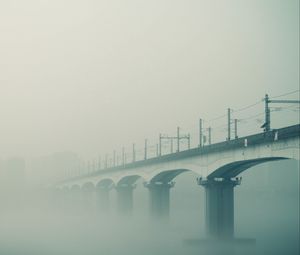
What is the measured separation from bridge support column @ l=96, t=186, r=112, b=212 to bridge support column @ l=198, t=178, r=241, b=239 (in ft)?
193

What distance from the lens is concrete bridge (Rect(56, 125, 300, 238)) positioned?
3366cm

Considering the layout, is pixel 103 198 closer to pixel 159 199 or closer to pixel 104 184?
pixel 104 184

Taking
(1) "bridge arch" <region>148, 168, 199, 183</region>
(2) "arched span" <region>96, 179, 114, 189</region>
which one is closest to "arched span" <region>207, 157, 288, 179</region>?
(1) "bridge arch" <region>148, 168, 199, 183</region>

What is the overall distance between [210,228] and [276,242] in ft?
34.3

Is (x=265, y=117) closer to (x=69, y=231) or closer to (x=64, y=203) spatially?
(x=69, y=231)

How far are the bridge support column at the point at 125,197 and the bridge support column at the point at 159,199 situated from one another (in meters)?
19.9

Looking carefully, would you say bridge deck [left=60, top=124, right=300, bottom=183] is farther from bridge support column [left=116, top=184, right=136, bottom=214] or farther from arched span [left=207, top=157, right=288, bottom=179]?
bridge support column [left=116, top=184, right=136, bottom=214]

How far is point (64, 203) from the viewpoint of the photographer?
150875 millimetres

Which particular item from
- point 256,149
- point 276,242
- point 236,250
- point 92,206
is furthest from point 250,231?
point 92,206

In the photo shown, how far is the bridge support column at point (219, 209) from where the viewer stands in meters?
45.8

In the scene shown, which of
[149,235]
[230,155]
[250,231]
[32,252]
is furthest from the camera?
[250,231]

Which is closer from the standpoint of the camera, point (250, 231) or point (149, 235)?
point (149, 235)

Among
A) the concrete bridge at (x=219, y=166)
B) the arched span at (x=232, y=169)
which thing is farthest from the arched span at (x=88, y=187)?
the arched span at (x=232, y=169)

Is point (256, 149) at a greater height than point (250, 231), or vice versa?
A: point (256, 149)
